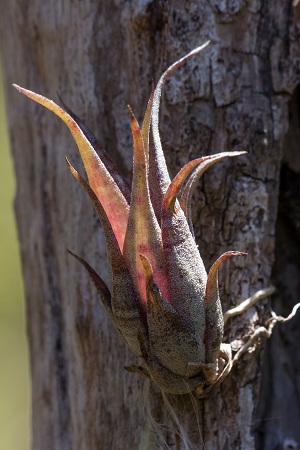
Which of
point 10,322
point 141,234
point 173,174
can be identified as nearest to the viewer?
point 141,234

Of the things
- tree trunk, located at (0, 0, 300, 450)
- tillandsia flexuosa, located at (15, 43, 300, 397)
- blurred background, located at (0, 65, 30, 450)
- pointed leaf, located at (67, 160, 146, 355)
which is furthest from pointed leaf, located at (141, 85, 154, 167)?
blurred background, located at (0, 65, 30, 450)

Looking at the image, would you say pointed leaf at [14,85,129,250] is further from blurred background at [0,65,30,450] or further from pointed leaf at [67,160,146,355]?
blurred background at [0,65,30,450]

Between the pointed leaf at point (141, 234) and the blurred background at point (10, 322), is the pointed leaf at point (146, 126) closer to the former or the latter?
the pointed leaf at point (141, 234)

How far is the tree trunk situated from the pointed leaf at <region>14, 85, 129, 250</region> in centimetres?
26

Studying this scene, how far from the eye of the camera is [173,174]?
150 cm

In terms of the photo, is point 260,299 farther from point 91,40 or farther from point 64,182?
point 91,40

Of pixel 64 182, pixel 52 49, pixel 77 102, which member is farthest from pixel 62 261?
pixel 52 49

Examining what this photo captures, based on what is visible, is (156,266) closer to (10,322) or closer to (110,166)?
(110,166)

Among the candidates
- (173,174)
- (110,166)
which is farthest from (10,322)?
(110,166)

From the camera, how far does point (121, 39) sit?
1578 mm

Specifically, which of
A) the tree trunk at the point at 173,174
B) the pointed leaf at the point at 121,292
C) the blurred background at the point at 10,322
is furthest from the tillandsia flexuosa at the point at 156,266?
the blurred background at the point at 10,322

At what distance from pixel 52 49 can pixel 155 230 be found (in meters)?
0.73

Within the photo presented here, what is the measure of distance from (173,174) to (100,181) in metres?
0.30

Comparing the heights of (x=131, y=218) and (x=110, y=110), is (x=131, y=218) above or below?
below
